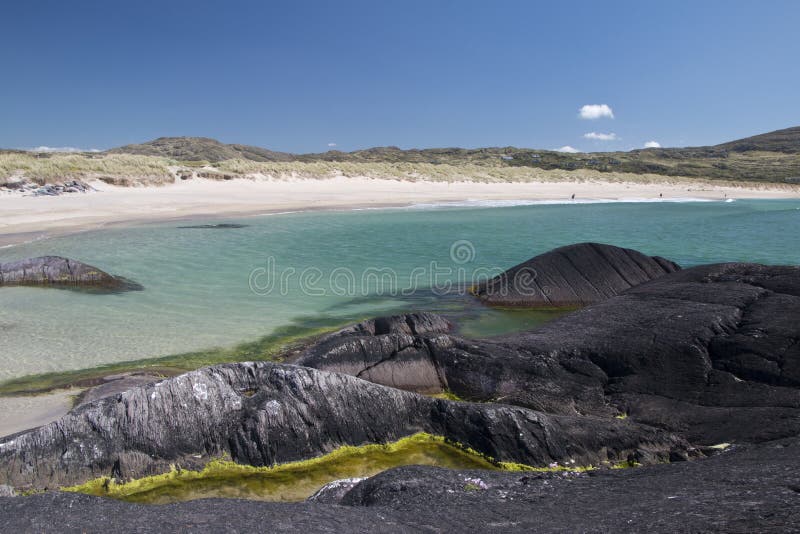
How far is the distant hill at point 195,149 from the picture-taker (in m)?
116

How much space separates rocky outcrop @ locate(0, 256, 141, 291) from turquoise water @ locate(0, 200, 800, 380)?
0.67 metres

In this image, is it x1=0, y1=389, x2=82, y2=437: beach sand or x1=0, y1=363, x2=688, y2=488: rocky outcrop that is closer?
x1=0, y1=363, x2=688, y2=488: rocky outcrop

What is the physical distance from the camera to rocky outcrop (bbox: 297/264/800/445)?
17.7 feet

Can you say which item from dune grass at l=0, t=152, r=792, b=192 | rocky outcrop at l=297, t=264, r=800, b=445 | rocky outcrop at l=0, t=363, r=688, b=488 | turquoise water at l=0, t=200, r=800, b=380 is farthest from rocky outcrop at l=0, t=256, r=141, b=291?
dune grass at l=0, t=152, r=792, b=192

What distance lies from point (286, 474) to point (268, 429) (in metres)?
0.43

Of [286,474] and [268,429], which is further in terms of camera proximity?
[268,429]

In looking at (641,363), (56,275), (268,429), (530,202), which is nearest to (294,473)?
(268,429)

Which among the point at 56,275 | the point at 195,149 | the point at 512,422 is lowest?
the point at 512,422

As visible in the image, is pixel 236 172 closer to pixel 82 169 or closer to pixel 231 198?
pixel 231 198

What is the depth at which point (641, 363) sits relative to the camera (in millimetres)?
6172

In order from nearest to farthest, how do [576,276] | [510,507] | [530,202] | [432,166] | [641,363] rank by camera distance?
[510,507], [641,363], [576,276], [530,202], [432,166]

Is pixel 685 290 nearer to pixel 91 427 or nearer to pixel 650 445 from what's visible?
pixel 650 445

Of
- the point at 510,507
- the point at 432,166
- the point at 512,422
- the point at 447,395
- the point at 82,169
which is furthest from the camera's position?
the point at 432,166

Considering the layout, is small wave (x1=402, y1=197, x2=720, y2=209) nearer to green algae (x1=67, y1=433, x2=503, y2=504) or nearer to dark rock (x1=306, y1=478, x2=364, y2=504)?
green algae (x1=67, y1=433, x2=503, y2=504)
